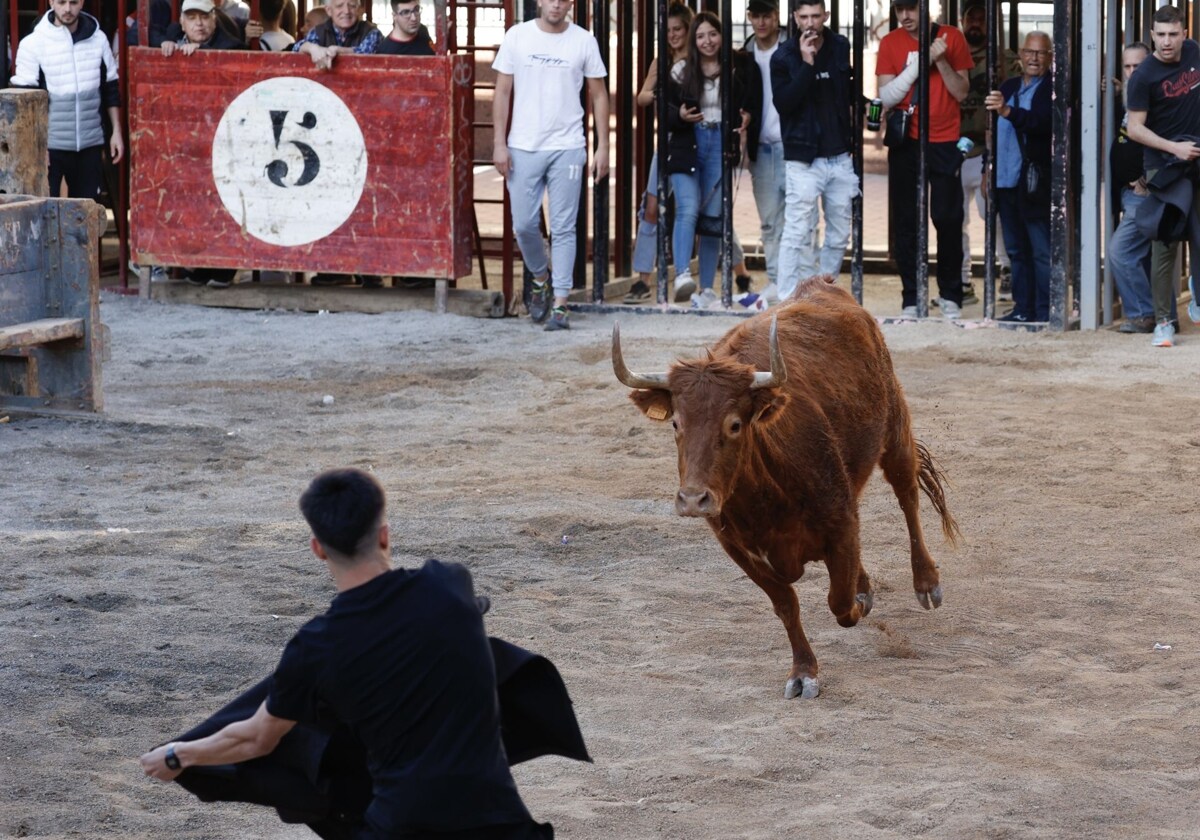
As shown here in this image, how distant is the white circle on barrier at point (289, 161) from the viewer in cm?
1360

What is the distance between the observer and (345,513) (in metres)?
3.49

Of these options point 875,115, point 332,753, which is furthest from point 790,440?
point 875,115

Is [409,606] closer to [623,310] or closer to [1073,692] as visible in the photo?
[1073,692]

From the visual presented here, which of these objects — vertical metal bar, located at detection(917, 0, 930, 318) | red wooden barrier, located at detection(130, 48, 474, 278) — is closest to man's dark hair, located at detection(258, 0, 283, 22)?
red wooden barrier, located at detection(130, 48, 474, 278)

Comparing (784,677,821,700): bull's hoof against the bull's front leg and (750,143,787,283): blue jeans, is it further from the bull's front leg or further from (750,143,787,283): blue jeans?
(750,143,787,283): blue jeans

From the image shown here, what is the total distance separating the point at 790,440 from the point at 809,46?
7.09m

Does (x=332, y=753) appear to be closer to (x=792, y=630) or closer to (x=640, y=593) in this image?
(x=792, y=630)

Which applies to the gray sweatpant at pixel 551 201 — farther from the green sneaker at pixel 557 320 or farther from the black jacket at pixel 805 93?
the black jacket at pixel 805 93

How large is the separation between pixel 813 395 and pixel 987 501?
8.65 feet

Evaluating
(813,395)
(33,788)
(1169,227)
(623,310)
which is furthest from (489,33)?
(33,788)

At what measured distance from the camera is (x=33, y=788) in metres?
5.26

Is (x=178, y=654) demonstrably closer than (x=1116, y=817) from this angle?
No

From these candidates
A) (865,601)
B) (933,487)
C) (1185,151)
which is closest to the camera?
(865,601)

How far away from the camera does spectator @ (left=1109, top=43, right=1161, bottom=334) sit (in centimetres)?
1237
